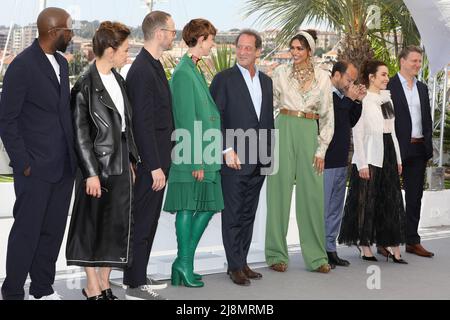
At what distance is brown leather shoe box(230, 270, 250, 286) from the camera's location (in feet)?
17.0

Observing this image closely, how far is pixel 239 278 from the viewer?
17.0ft

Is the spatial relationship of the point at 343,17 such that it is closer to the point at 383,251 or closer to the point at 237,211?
the point at 383,251

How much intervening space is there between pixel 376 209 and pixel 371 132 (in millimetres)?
582

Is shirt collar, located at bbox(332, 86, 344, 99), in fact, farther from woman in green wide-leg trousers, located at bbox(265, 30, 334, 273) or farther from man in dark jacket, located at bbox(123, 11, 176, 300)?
man in dark jacket, located at bbox(123, 11, 176, 300)

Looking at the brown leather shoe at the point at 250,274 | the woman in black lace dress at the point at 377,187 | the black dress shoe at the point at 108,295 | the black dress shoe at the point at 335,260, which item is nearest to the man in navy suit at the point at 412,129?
the woman in black lace dress at the point at 377,187

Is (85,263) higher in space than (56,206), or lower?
lower

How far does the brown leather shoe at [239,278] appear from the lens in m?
5.18

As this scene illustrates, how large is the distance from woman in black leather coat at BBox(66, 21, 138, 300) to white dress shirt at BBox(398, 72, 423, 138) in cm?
286

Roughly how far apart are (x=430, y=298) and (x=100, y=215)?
80.8 inches

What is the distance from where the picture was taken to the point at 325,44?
34.9 ft

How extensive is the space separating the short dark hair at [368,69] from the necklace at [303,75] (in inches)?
27.6

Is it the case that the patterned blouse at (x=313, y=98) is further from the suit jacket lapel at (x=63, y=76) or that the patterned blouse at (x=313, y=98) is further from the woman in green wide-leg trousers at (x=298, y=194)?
the suit jacket lapel at (x=63, y=76)

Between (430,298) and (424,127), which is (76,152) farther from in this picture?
(424,127)

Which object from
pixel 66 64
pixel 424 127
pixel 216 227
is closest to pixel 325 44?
pixel 424 127
